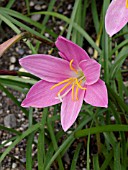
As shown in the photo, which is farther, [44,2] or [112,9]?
[44,2]

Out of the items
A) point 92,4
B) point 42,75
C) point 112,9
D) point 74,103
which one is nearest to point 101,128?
point 74,103

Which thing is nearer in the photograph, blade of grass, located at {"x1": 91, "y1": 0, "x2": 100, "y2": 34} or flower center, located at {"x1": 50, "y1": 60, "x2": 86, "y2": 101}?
flower center, located at {"x1": 50, "y1": 60, "x2": 86, "y2": 101}

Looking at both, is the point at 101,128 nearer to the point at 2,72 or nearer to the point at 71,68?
the point at 71,68

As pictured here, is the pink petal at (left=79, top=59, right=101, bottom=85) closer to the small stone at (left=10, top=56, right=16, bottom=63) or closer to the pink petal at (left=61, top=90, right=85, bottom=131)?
the pink petal at (left=61, top=90, right=85, bottom=131)

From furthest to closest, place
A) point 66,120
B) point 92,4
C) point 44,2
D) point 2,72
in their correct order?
1. point 44,2
2. point 92,4
3. point 66,120
4. point 2,72

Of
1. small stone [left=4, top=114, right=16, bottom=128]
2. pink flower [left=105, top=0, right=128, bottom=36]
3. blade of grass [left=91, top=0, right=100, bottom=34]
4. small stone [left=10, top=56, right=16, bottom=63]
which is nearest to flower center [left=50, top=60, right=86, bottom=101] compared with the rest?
pink flower [left=105, top=0, right=128, bottom=36]

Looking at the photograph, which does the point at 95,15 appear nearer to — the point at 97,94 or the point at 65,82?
the point at 65,82

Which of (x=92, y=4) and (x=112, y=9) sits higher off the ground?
(x=92, y=4)
